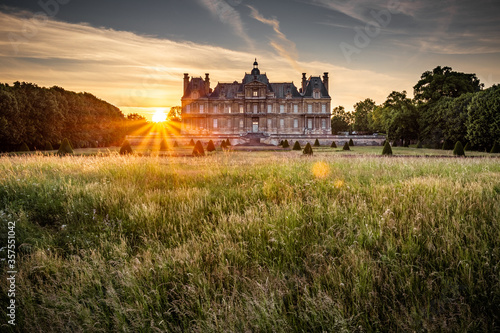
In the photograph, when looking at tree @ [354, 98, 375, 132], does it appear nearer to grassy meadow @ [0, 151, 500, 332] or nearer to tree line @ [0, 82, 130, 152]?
tree line @ [0, 82, 130, 152]

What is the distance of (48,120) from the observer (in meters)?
32.1

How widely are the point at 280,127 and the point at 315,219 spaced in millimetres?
56078

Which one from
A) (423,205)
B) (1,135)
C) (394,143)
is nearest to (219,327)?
(423,205)

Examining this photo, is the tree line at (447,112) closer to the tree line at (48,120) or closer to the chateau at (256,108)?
the chateau at (256,108)

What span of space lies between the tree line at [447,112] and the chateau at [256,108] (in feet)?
55.0

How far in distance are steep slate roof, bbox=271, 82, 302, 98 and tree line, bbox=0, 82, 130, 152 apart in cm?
3268

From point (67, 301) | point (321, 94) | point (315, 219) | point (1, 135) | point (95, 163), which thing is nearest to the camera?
point (67, 301)

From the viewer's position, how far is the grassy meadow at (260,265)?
261 centimetres

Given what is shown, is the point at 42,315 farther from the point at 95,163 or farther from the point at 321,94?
the point at 321,94

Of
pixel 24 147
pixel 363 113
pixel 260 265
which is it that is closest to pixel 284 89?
pixel 363 113

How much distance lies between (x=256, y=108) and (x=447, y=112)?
1346 inches

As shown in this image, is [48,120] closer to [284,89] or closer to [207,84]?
[207,84]

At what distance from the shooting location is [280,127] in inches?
2351

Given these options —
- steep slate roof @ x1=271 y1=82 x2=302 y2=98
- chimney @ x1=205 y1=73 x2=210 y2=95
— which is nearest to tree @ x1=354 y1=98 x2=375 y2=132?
steep slate roof @ x1=271 y1=82 x2=302 y2=98
